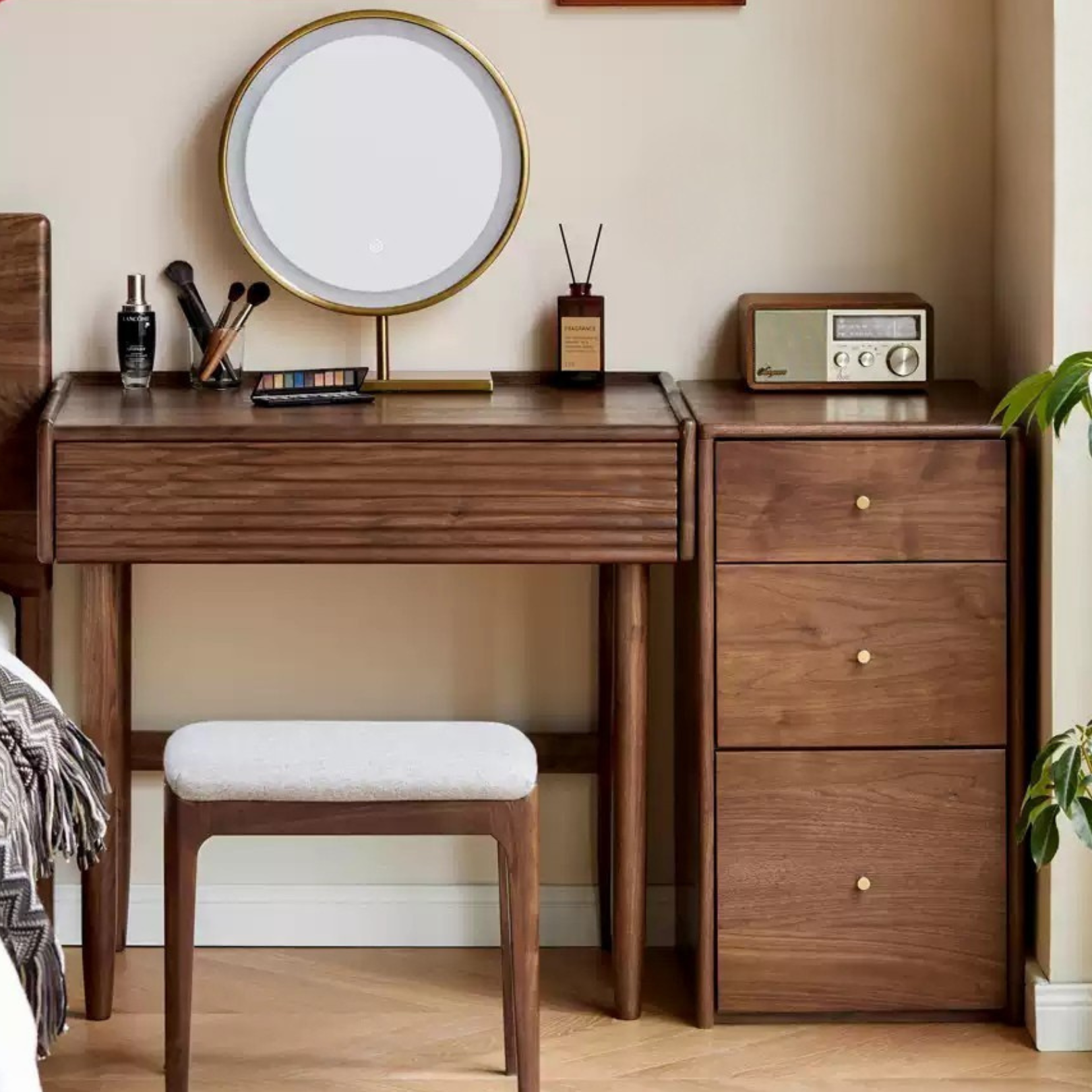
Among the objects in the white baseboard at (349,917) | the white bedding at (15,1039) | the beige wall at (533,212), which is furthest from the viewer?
the white baseboard at (349,917)

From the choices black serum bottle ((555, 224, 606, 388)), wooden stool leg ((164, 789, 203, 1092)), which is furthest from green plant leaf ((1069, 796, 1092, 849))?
wooden stool leg ((164, 789, 203, 1092))

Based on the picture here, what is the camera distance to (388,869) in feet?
9.16

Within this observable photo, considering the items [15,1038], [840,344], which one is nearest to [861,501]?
[840,344]

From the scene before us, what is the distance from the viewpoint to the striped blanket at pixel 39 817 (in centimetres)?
169

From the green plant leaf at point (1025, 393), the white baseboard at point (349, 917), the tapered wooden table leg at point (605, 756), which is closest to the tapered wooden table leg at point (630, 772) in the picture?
the tapered wooden table leg at point (605, 756)

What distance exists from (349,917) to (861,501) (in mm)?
1084

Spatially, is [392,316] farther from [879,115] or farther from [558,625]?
[879,115]

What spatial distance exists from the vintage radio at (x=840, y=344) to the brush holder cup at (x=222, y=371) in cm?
77

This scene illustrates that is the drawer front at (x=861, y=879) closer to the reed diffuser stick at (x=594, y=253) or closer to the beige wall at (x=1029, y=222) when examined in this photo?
the beige wall at (x=1029, y=222)

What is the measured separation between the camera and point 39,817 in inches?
75.2

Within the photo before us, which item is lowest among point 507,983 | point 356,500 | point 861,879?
point 507,983

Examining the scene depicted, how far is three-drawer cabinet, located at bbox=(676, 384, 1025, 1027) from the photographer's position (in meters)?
2.31

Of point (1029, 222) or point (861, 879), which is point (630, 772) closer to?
point (861, 879)

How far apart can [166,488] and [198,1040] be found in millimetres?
771
